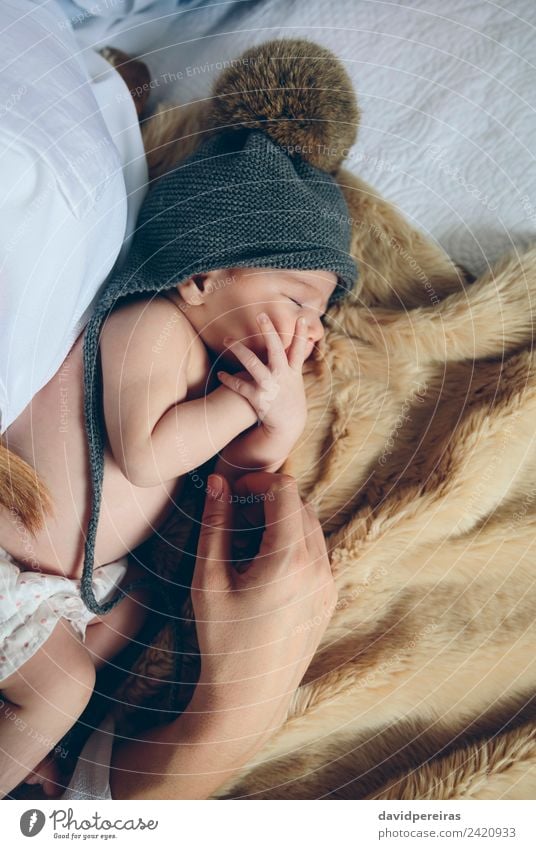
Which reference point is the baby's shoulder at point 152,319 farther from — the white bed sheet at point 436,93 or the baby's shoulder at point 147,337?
the white bed sheet at point 436,93

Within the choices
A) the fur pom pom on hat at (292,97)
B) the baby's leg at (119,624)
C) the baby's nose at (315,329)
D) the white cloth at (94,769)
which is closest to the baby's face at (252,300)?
the baby's nose at (315,329)

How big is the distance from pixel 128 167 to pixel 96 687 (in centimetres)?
50

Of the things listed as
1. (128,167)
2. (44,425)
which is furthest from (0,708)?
(128,167)

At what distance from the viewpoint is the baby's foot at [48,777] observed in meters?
0.55

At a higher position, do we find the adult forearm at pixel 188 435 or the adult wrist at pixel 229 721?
the adult forearm at pixel 188 435

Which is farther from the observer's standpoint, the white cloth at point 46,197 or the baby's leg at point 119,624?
the baby's leg at point 119,624

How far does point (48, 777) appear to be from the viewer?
1.83 ft

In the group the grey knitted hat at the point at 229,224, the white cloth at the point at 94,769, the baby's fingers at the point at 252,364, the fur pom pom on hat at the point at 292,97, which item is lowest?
the white cloth at the point at 94,769

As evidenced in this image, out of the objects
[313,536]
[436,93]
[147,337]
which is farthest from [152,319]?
[436,93]

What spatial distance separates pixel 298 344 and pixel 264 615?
0.77 feet

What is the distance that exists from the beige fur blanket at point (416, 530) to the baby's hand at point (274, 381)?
4cm

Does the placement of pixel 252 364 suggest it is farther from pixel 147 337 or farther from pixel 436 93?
pixel 436 93

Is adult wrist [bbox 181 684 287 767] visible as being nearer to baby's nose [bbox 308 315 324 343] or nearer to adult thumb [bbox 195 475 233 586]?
adult thumb [bbox 195 475 233 586]
